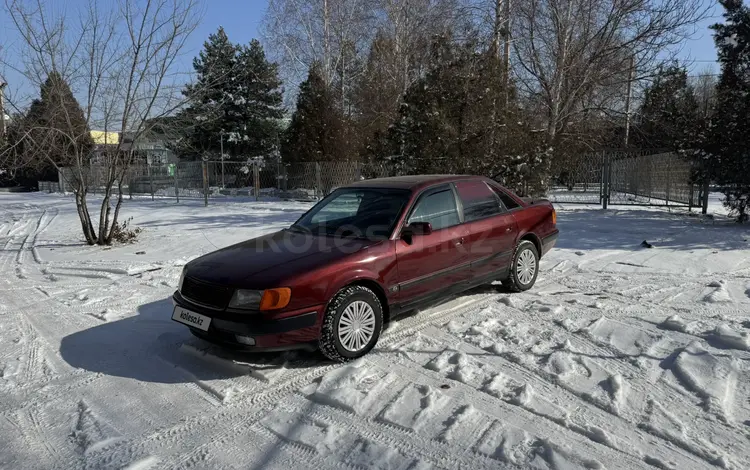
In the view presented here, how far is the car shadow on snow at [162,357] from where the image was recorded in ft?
12.9

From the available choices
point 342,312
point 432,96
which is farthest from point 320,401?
point 432,96

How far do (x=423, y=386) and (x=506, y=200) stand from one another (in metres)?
3.02

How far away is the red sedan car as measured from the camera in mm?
3758

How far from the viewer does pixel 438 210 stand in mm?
4969

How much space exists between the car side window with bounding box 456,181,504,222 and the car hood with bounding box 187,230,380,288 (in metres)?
1.40

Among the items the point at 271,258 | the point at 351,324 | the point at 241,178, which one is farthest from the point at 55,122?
the point at 241,178

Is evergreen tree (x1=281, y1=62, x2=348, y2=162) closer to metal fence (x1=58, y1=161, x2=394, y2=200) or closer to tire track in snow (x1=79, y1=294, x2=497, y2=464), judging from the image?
metal fence (x1=58, y1=161, x2=394, y2=200)

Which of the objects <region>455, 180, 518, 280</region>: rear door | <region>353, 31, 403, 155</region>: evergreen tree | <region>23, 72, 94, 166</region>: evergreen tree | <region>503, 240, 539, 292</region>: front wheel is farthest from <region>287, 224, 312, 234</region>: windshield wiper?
<region>353, 31, 403, 155</region>: evergreen tree

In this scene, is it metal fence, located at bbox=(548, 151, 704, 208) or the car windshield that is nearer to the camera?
the car windshield

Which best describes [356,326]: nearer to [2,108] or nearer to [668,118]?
[2,108]

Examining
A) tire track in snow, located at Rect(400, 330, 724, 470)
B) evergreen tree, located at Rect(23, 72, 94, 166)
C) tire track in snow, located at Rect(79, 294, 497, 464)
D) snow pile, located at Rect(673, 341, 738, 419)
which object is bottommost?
tire track in snow, located at Rect(79, 294, 497, 464)

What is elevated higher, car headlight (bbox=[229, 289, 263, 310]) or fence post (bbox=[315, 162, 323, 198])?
fence post (bbox=[315, 162, 323, 198])

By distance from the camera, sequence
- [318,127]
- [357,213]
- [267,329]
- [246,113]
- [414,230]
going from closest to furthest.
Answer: [267,329] < [414,230] < [357,213] < [318,127] < [246,113]

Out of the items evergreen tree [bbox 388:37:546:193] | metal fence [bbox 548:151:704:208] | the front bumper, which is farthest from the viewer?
metal fence [bbox 548:151:704:208]
